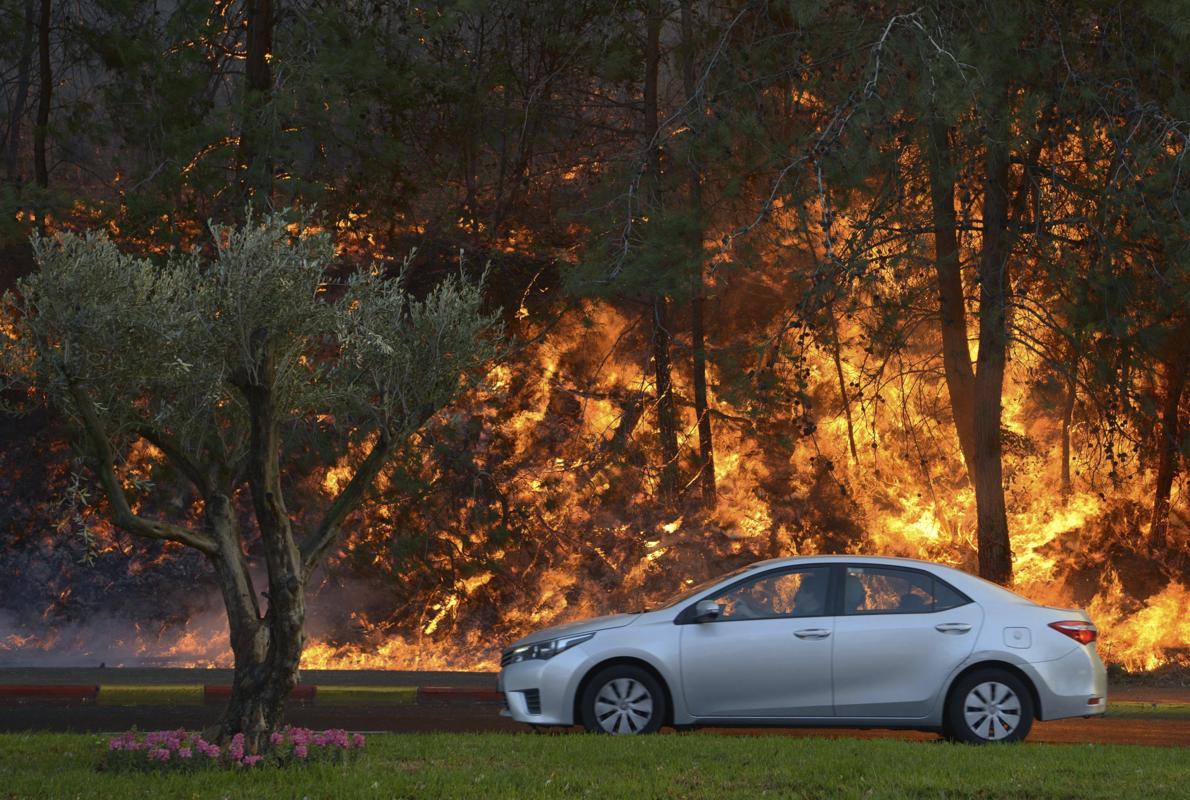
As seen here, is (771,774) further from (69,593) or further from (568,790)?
(69,593)

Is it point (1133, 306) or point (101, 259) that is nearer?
point (101, 259)

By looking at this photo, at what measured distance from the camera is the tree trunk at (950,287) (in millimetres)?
15884

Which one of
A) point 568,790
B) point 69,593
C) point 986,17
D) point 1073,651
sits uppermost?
point 986,17

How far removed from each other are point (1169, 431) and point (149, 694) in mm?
13960

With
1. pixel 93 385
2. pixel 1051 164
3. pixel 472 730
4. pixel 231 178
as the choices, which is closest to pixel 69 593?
pixel 231 178

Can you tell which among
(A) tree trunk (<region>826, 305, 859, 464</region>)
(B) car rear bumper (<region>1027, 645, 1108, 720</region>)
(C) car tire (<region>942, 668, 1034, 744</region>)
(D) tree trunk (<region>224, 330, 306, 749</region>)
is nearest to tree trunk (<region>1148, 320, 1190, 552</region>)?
(A) tree trunk (<region>826, 305, 859, 464</region>)

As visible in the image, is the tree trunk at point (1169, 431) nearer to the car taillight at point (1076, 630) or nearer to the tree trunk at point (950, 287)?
the tree trunk at point (950, 287)

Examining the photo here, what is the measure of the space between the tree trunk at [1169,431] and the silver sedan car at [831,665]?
32.3 ft

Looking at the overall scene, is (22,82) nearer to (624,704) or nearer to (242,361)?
(242,361)

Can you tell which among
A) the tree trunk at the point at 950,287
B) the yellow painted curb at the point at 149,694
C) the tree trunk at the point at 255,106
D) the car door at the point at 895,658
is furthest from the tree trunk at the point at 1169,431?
the yellow painted curb at the point at 149,694

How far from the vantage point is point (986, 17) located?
15.9 m

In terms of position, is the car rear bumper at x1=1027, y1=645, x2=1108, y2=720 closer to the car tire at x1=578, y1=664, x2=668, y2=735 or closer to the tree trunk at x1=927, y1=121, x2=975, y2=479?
the car tire at x1=578, y1=664, x2=668, y2=735

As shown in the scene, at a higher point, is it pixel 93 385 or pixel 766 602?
pixel 93 385

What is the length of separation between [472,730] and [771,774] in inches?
174
